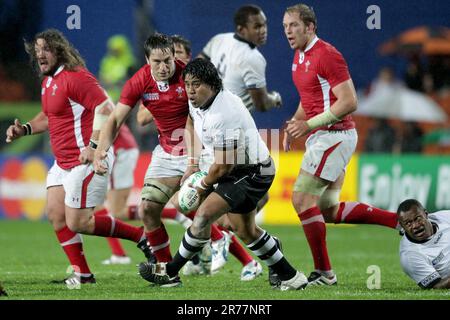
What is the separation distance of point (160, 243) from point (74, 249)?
0.76 meters

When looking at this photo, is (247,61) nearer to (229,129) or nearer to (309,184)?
(309,184)

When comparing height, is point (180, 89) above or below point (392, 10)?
below

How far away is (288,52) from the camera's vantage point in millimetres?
13906

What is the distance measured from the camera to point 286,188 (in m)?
15.3

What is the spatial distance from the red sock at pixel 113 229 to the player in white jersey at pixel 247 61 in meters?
1.79

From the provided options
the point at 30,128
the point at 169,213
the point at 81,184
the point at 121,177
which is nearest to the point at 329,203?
the point at 81,184

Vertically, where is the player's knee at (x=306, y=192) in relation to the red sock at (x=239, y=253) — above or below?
above

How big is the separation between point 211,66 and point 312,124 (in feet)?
3.40

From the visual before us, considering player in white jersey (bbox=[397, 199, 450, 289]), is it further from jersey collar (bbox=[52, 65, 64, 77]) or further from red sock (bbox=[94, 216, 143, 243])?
jersey collar (bbox=[52, 65, 64, 77])

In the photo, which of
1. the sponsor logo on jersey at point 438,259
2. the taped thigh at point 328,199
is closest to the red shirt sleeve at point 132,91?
the taped thigh at point 328,199

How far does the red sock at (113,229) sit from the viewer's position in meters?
8.70

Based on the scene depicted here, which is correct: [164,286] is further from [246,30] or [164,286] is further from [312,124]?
[246,30]

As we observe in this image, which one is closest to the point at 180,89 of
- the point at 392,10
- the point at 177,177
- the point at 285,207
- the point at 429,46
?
the point at 177,177

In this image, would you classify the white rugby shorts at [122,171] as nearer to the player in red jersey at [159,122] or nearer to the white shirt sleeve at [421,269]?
the player in red jersey at [159,122]
